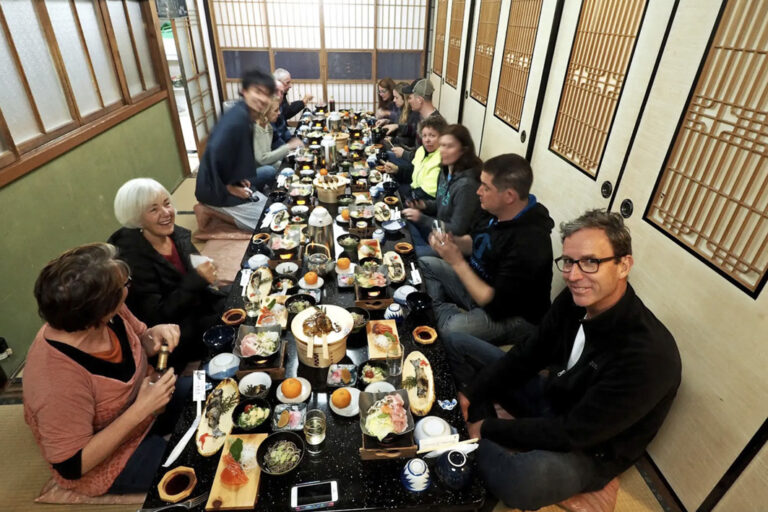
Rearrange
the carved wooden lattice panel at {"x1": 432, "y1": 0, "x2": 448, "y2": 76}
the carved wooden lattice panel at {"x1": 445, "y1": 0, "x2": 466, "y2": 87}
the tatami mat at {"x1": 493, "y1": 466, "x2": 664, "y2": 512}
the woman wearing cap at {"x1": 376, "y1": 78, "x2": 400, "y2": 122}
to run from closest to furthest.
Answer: the tatami mat at {"x1": 493, "y1": 466, "x2": 664, "y2": 512}, the carved wooden lattice panel at {"x1": 445, "y1": 0, "x2": 466, "y2": 87}, the woman wearing cap at {"x1": 376, "y1": 78, "x2": 400, "y2": 122}, the carved wooden lattice panel at {"x1": 432, "y1": 0, "x2": 448, "y2": 76}

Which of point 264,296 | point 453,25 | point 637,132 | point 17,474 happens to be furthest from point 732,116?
point 453,25

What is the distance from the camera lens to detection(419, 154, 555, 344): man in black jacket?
2582 millimetres

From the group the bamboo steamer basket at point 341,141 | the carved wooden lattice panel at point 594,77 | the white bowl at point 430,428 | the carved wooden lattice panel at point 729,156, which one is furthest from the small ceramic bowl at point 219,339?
the bamboo steamer basket at point 341,141

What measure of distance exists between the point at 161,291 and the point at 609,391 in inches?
100

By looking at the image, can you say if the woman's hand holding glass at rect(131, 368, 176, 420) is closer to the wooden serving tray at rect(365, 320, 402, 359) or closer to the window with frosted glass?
the wooden serving tray at rect(365, 320, 402, 359)

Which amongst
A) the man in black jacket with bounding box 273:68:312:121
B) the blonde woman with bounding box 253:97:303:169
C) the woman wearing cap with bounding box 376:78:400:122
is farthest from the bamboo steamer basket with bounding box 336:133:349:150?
the woman wearing cap with bounding box 376:78:400:122

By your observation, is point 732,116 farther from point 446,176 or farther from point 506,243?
point 446,176

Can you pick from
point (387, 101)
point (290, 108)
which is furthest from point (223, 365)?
point (387, 101)

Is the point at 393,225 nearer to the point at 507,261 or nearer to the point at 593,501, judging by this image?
the point at 507,261

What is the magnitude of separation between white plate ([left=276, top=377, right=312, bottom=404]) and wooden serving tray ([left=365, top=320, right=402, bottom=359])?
33cm

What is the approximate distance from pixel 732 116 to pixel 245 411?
276 cm

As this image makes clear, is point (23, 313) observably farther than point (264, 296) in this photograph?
Yes

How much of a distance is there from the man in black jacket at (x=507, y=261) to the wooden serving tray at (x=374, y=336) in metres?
0.70

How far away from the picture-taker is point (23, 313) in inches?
126
